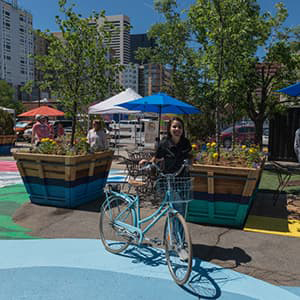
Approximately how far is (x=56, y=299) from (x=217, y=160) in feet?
11.3

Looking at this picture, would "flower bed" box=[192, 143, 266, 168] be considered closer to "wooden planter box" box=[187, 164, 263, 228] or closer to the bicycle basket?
"wooden planter box" box=[187, 164, 263, 228]

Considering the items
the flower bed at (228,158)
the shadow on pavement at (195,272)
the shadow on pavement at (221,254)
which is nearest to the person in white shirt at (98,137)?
the flower bed at (228,158)

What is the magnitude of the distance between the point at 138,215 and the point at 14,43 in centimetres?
14247

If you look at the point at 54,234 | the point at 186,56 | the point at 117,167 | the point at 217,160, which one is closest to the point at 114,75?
the point at 217,160

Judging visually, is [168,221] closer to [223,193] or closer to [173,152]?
[173,152]

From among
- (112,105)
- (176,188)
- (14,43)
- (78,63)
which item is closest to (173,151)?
(176,188)

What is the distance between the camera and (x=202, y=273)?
12.9ft

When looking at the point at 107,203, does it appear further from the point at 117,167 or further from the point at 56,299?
the point at 117,167

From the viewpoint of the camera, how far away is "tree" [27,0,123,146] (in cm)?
761

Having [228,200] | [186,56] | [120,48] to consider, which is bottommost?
[228,200]

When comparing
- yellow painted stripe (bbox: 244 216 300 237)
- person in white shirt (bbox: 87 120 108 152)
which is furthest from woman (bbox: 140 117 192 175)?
person in white shirt (bbox: 87 120 108 152)

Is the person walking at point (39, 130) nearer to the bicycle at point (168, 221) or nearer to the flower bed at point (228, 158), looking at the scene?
the flower bed at point (228, 158)

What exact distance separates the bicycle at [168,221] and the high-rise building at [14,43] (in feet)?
430

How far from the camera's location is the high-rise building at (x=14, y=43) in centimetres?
12444
